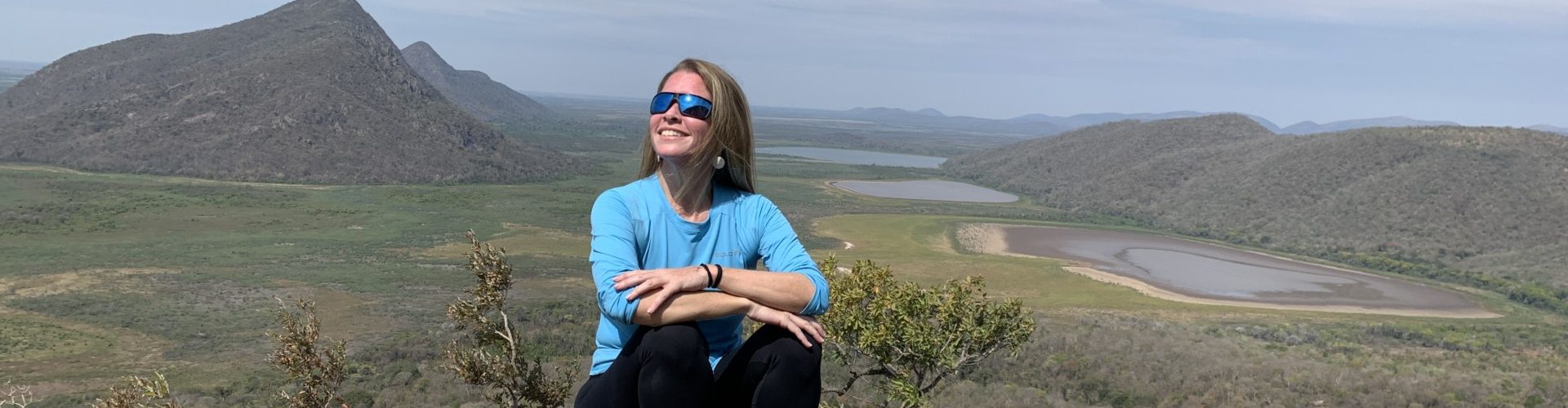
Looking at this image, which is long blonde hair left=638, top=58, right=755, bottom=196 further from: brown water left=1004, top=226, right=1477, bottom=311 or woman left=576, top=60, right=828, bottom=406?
brown water left=1004, top=226, right=1477, bottom=311

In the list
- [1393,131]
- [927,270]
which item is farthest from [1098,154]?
[927,270]

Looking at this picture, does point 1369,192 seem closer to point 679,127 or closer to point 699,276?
point 679,127

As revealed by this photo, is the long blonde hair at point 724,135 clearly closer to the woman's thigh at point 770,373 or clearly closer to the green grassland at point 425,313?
the woman's thigh at point 770,373

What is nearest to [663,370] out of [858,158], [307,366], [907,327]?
[307,366]

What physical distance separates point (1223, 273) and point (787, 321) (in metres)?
69.8

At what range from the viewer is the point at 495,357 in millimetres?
5211

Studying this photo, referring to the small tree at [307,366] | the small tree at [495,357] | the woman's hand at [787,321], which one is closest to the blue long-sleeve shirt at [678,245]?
the woman's hand at [787,321]

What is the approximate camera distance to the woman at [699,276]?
3.36 m

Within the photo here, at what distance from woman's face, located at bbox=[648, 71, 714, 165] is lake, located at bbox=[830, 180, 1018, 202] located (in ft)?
357

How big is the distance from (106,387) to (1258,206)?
9286cm

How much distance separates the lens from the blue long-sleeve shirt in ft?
11.9

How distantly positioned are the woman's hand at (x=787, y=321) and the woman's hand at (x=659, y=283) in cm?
21

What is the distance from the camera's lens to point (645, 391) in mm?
3281

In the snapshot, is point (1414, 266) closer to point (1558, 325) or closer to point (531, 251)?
point (1558, 325)
